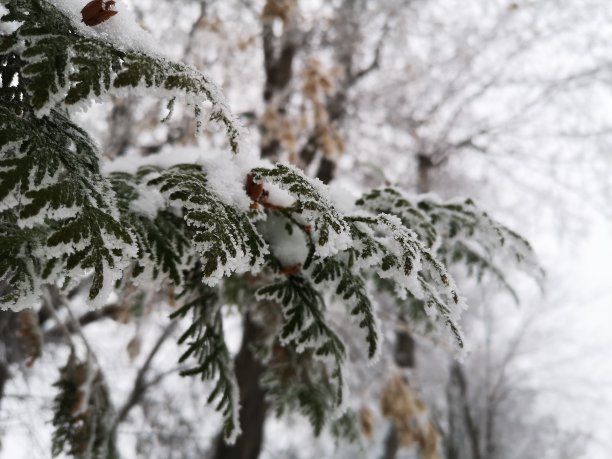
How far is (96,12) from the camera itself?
83cm

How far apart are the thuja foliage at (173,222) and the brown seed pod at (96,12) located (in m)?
0.03

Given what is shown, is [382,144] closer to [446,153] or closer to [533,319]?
[446,153]

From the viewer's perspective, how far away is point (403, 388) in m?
4.09

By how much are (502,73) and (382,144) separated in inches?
84.5

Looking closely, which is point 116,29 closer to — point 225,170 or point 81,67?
point 81,67

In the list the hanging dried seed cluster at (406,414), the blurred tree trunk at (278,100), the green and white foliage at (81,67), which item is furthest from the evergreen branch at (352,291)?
the hanging dried seed cluster at (406,414)

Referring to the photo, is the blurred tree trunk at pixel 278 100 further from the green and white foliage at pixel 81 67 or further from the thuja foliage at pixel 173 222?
the green and white foliage at pixel 81 67

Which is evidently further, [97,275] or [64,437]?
[64,437]

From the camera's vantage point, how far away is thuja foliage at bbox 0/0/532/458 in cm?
70

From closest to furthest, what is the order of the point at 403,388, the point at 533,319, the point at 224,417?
the point at 224,417 < the point at 403,388 < the point at 533,319

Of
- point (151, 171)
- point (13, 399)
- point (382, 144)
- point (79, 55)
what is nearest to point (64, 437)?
point (151, 171)

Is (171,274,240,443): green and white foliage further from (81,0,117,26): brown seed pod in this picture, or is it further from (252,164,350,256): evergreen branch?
(81,0,117,26): brown seed pod

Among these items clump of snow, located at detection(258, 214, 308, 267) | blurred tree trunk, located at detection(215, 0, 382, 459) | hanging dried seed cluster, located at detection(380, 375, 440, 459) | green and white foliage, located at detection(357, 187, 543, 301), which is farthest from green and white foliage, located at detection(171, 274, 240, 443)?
hanging dried seed cluster, located at detection(380, 375, 440, 459)

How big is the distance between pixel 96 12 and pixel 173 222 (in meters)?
0.53
